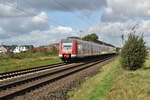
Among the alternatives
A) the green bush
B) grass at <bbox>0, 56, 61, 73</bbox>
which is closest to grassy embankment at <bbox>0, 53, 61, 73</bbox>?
grass at <bbox>0, 56, 61, 73</bbox>

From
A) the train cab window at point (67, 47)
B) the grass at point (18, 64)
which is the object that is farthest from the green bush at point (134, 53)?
the train cab window at point (67, 47)

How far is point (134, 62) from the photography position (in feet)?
58.5

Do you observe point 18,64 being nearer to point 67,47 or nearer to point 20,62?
point 20,62

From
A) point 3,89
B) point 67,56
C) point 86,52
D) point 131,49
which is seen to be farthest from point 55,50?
point 3,89

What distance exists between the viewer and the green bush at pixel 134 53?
701 inches

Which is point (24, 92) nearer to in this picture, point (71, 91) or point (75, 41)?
point (71, 91)

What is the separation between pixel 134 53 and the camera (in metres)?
17.8

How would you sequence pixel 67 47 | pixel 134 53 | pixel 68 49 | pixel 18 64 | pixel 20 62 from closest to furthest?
pixel 134 53
pixel 18 64
pixel 68 49
pixel 67 47
pixel 20 62

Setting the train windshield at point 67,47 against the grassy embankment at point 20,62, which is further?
the train windshield at point 67,47

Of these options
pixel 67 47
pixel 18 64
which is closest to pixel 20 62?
pixel 18 64

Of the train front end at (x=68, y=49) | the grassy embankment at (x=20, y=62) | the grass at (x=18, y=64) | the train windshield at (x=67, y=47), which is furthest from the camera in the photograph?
the train windshield at (x=67, y=47)

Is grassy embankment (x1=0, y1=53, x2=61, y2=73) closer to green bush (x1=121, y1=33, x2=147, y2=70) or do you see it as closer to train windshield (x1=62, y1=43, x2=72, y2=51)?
train windshield (x1=62, y1=43, x2=72, y2=51)

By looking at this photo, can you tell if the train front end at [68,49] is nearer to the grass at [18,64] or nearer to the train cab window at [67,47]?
the train cab window at [67,47]

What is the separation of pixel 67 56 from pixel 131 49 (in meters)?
11.8
